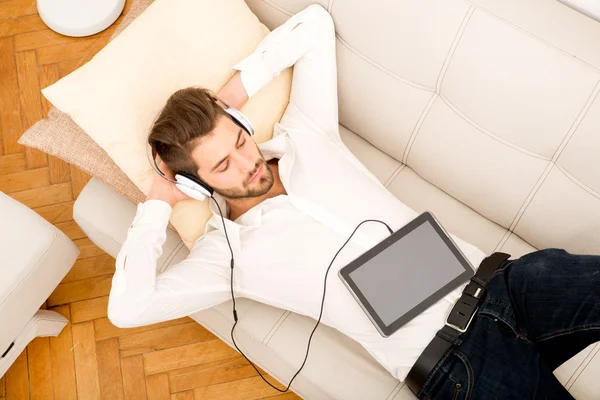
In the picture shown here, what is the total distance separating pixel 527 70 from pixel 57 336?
1.69m

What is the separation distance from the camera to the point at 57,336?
5.93ft

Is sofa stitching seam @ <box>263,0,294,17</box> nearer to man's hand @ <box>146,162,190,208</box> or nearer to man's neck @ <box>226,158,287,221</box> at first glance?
man's neck @ <box>226,158,287,221</box>

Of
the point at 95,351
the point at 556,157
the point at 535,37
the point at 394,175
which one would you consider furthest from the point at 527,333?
the point at 95,351

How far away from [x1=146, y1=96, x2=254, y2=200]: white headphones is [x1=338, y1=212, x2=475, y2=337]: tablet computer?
0.40 metres

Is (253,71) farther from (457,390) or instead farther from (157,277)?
(457,390)

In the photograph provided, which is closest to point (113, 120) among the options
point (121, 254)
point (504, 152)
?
Answer: point (121, 254)

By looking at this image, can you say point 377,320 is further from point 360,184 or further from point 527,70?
point 527,70

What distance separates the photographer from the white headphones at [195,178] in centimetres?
129

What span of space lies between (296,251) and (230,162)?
0.28m

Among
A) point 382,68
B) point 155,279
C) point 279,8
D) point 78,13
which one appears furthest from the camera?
point 78,13

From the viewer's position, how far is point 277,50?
1.38 meters

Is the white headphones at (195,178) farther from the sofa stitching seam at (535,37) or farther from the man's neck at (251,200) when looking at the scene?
the sofa stitching seam at (535,37)

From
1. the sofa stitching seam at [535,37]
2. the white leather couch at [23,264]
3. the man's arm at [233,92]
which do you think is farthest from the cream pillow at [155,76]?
the sofa stitching seam at [535,37]

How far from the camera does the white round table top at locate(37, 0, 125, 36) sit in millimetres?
2061
